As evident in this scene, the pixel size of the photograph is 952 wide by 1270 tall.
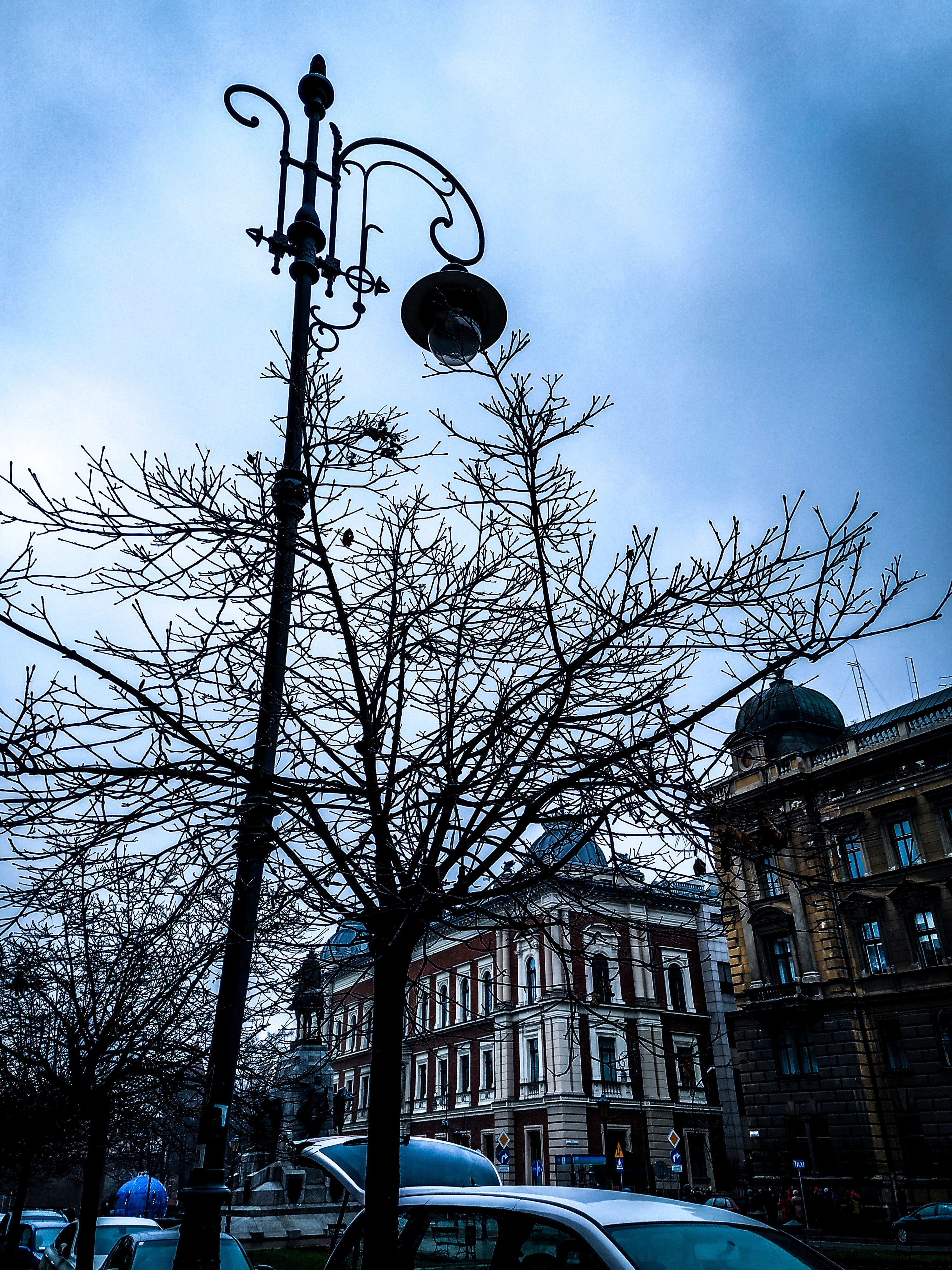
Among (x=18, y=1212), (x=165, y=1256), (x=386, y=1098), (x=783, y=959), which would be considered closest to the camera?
(x=386, y=1098)

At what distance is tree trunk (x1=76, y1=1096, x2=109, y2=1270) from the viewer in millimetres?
11055

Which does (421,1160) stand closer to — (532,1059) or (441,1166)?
(441,1166)

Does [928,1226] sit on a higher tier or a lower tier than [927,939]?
lower

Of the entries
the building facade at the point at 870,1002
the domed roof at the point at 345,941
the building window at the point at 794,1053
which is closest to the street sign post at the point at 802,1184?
the building facade at the point at 870,1002

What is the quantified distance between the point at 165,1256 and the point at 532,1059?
1310 inches

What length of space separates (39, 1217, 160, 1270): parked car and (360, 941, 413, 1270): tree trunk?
9548 mm

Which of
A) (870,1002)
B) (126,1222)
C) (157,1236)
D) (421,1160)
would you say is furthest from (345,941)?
(870,1002)

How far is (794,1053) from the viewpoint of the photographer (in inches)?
1242

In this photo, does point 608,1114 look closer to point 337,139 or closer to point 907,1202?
point 907,1202

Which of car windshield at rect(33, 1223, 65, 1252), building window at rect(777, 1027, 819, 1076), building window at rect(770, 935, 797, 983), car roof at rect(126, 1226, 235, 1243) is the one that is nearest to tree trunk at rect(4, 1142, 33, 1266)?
car windshield at rect(33, 1223, 65, 1252)

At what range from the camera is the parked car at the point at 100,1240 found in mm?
12695

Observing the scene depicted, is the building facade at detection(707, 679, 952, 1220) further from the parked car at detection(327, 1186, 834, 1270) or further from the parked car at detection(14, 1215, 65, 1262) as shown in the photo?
the parked car at detection(327, 1186, 834, 1270)

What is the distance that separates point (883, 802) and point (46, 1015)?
27.9m

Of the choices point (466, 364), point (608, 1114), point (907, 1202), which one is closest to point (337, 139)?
point (466, 364)
